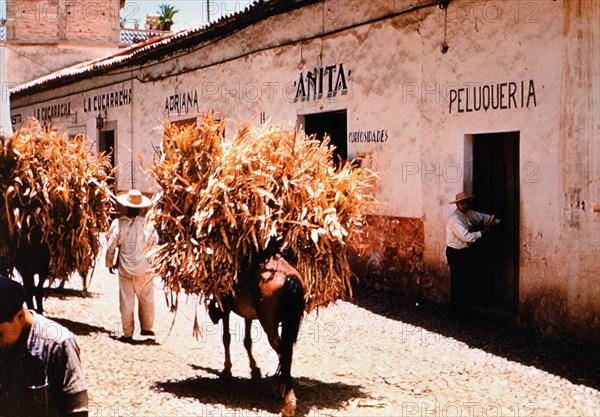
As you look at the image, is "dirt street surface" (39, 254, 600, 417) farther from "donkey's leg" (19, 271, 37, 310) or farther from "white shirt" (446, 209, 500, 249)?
"white shirt" (446, 209, 500, 249)

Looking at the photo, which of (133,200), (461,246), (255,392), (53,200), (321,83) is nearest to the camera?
(255,392)

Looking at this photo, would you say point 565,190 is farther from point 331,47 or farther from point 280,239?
point 331,47

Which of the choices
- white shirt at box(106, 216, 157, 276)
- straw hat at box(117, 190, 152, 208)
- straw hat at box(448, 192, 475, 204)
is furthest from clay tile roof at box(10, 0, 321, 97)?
white shirt at box(106, 216, 157, 276)

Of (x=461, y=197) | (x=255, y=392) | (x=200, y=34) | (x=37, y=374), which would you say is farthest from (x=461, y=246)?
(x=200, y=34)

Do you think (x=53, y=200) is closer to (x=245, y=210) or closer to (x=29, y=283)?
(x=29, y=283)

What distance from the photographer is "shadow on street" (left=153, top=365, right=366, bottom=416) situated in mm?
5934

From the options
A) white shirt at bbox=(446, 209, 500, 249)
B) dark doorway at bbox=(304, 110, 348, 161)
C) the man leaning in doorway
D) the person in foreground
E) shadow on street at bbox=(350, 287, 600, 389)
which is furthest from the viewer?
dark doorway at bbox=(304, 110, 348, 161)

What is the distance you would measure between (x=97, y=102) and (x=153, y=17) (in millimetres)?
19524

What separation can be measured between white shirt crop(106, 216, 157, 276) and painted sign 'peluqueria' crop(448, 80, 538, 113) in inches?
158

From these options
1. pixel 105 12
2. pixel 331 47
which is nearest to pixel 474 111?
pixel 331 47

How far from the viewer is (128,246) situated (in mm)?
8047

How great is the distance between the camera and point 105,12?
30.4m

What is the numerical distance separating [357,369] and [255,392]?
1.17 m

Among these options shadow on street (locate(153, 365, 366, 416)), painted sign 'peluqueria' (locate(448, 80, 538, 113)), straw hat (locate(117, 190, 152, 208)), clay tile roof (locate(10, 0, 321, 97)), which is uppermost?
clay tile roof (locate(10, 0, 321, 97))
